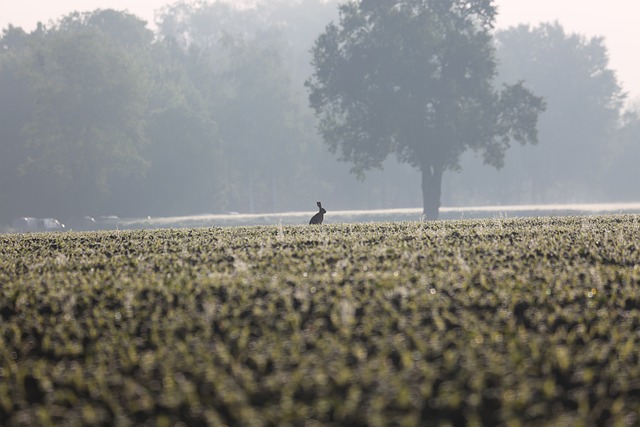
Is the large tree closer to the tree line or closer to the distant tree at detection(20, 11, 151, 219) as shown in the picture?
the tree line

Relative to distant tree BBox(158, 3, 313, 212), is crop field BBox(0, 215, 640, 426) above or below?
below

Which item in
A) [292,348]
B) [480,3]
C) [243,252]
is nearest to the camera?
[292,348]

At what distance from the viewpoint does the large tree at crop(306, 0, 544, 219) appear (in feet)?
160

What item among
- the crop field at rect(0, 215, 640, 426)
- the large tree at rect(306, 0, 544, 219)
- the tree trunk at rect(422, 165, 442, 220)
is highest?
the large tree at rect(306, 0, 544, 219)

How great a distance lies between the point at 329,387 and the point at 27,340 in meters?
2.44

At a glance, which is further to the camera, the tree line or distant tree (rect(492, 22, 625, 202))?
distant tree (rect(492, 22, 625, 202))

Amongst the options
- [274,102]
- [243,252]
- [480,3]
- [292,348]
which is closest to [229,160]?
[274,102]

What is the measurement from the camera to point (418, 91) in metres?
50.6

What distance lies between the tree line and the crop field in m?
41.4

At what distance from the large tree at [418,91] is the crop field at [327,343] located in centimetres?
4022

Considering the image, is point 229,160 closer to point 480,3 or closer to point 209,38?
point 209,38

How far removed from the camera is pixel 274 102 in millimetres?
85062

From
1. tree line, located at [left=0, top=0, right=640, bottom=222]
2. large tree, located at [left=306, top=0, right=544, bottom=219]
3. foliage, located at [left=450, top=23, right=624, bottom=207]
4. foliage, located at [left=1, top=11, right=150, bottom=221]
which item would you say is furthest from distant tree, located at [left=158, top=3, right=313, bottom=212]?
large tree, located at [left=306, top=0, right=544, bottom=219]

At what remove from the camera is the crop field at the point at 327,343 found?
4.14 meters
